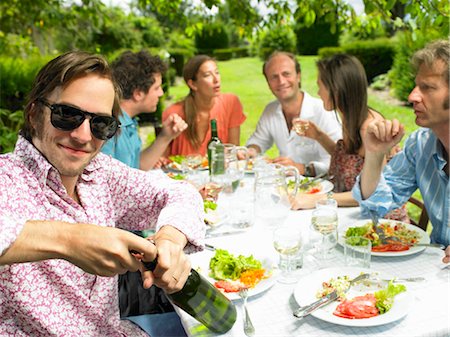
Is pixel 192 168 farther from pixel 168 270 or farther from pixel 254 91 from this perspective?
pixel 254 91

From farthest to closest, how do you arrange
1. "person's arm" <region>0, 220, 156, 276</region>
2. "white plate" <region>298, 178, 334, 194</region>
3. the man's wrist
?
the man's wrist, "white plate" <region>298, 178, 334, 194</region>, "person's arm" <region>0, 220, 156, 276</region>

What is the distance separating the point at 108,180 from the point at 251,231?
787mm

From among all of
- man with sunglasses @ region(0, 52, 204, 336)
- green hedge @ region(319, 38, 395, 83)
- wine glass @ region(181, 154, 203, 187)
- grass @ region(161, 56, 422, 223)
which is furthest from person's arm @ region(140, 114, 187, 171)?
green hedge @ region(319, 38, 395, 83)

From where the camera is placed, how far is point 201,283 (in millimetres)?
1470

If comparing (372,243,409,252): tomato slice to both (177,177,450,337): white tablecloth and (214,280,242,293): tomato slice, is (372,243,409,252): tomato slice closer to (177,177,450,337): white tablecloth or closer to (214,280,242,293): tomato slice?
(177,177,450,337): white tablecloth

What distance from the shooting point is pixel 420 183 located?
260cm

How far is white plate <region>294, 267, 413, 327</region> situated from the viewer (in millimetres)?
1482

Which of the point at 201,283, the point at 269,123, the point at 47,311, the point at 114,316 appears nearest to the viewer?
the point at 201,283

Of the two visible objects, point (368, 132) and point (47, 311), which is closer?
point (47, 311)

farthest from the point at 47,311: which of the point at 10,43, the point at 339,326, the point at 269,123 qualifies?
the point at 10,43

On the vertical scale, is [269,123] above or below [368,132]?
below

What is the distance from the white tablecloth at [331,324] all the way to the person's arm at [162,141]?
150cm

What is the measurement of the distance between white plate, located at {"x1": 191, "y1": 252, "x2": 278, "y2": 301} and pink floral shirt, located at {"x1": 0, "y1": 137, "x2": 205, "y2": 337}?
0.22m

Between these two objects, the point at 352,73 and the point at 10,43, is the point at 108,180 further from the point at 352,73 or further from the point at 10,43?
the point at 10,43
